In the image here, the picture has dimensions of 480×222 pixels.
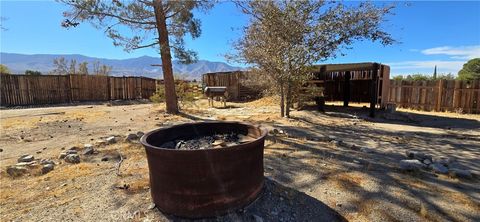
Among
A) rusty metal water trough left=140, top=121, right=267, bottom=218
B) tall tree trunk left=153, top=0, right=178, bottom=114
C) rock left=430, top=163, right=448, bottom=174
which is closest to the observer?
rusty metal water trough left=140, top=121, right=267, bottom=218

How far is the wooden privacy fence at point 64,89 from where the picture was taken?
549 inches

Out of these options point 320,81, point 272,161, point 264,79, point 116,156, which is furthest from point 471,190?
point 320,81

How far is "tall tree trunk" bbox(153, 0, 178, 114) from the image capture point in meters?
8.41

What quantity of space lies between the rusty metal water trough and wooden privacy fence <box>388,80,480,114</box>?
13.1m

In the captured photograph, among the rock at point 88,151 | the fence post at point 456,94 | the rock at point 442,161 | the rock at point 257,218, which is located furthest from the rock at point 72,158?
the fence post at point 456,94

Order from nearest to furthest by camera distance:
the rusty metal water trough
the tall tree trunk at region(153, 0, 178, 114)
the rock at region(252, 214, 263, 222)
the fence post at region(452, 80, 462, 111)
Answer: the rusty metal water trough → the rock at region(252, 214, 263, 222) → the tall tree trunk at region(153, 0, 178, 114) → the fence post at region(452, 80, 462, 111)

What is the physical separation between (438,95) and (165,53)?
12246 millimetres

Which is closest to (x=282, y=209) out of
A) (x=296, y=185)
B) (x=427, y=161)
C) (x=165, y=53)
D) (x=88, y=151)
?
(x=296, y=185)

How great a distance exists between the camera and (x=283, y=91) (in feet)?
28.5

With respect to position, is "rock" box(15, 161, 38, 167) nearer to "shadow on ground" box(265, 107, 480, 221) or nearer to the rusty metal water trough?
the rusty metal water trough

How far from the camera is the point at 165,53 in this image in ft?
28.5

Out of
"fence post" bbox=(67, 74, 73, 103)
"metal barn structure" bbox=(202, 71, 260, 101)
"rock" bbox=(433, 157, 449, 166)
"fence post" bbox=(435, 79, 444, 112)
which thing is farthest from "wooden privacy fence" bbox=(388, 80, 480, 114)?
"fence post" bbox=(67, 74, 73, 103)

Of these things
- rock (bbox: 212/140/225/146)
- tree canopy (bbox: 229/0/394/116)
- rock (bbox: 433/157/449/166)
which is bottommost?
rock (bbox: 433/157/449/166)

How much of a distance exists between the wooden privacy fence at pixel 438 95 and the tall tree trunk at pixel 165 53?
11.1 m
